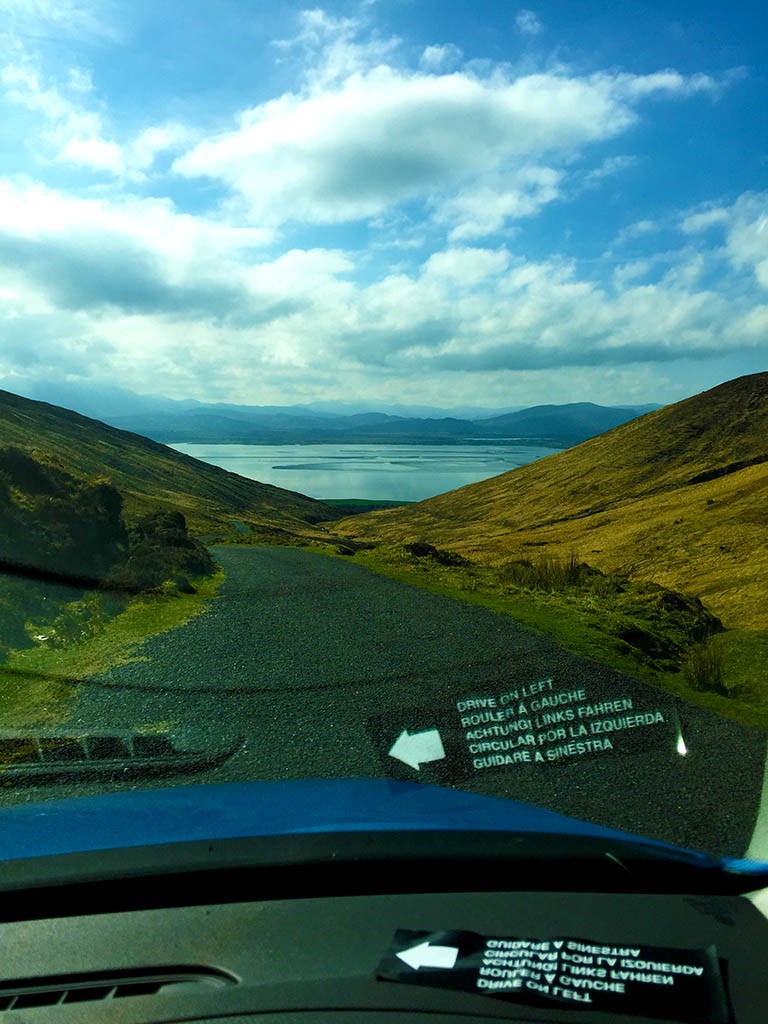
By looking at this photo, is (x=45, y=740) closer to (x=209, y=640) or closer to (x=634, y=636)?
(x=209, y=640)

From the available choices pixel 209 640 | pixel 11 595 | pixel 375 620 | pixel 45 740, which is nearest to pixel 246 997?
pixel 45 740

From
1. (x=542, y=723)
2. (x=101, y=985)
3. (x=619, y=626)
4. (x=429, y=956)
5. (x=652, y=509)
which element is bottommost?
(x=542, y=723)

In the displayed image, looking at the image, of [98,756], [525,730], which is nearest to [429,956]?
[98,756]

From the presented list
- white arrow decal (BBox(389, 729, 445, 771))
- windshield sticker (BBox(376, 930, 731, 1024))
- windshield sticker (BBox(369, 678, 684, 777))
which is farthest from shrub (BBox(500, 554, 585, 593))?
windshield sticker (BBox(376, 930, 731, 1024))

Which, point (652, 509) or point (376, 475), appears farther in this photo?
point (376, 475)

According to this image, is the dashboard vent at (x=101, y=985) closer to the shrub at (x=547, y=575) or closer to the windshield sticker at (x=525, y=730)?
the windshield sticker at (x=525, y=730)

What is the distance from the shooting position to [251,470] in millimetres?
153500

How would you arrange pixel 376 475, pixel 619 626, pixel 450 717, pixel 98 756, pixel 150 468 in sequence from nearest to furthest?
pixel 98 756, pixel 450 717, pixel 619 626, pixel 150 468, pixel 376 475

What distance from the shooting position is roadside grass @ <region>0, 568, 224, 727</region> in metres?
8.29

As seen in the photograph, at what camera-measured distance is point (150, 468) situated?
399ft

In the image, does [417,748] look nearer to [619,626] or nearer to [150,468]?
[619,626]

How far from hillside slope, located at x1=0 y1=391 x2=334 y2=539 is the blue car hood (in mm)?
87048

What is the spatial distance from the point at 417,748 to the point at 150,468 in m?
120

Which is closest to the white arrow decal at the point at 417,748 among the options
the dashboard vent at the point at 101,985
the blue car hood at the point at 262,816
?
the blue car hood at the point at 262,816
